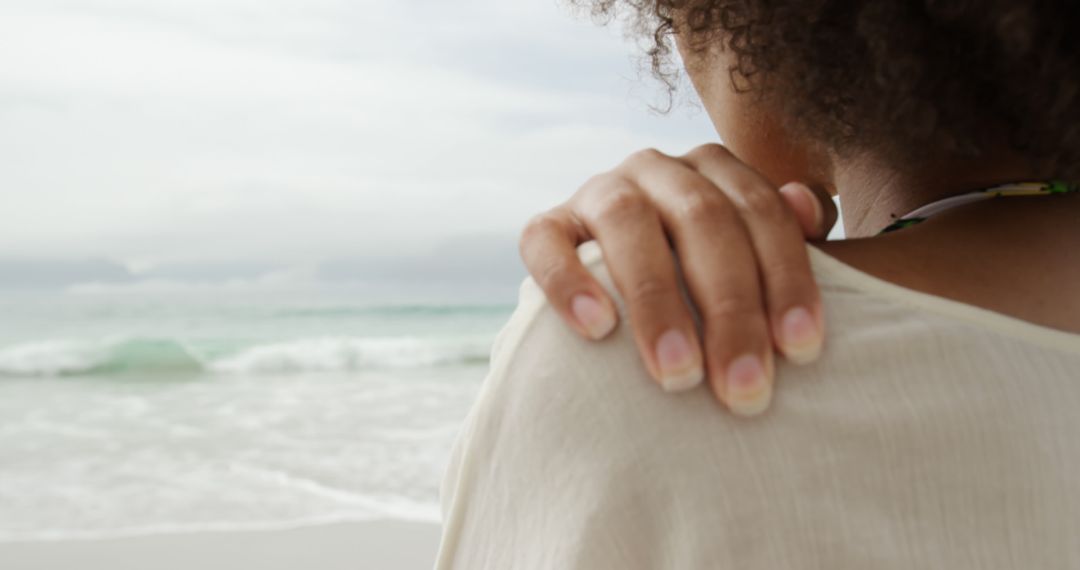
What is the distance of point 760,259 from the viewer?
21.1 inches

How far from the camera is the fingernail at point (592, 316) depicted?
50 cm

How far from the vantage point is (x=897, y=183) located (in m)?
0.71

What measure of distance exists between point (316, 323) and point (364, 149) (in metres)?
5.59

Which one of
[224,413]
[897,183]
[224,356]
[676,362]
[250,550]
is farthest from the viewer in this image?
[224,356]

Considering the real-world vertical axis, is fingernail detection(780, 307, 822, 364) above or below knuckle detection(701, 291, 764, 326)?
below

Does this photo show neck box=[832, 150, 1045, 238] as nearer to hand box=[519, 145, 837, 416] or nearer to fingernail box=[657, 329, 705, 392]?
hand box=[519, 145, 837, 416]

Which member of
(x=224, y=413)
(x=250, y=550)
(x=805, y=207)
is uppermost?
(x=805, y=207)

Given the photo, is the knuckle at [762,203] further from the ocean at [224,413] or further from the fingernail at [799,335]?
the ocean at [224,413]

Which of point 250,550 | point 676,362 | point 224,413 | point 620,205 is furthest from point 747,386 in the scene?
point 224,413

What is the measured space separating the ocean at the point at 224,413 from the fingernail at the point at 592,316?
10.2ft

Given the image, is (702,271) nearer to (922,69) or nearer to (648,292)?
(648,292)

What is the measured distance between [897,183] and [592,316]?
326 millimetres

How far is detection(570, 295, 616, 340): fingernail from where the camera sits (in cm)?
50

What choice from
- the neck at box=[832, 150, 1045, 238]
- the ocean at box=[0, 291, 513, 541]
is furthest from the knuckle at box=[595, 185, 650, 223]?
the ocean at box=[0, 291, 513, 541]
